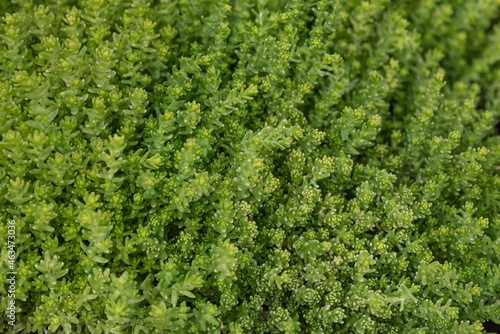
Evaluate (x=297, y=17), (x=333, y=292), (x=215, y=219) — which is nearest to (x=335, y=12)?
(x=297, y=17)

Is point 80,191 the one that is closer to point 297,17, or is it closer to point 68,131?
point 68,131

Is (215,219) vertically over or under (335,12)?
under

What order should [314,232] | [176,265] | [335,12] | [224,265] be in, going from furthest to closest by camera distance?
[335,12] < [314,232] < [176,265] < [224,265]

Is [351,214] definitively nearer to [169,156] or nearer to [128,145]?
[169,156]

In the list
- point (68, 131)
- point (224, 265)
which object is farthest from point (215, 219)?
point (68, 131)

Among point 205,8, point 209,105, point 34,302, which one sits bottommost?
point 34,302

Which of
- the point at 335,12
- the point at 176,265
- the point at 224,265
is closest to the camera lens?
the point at 224,265

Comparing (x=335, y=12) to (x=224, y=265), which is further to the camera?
(x=335, y=12)
